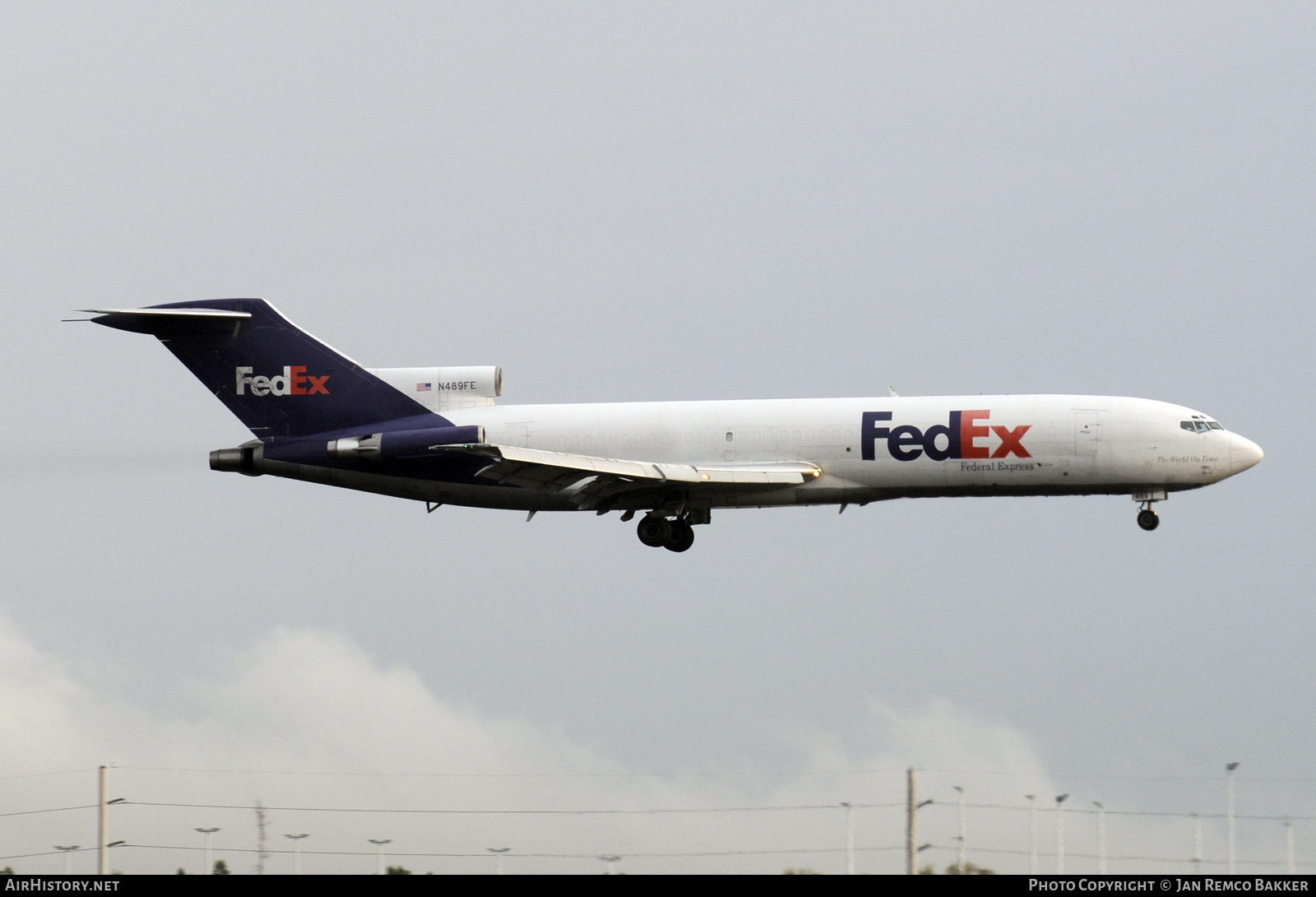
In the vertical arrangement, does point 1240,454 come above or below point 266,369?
below

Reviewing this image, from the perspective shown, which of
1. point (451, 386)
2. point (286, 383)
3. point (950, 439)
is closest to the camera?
point (950, 439)

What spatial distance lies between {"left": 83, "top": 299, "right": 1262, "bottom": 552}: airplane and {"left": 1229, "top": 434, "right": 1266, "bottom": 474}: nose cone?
5 centimetres

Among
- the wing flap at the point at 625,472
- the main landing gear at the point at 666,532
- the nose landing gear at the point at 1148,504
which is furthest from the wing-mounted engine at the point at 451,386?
the nose landing gear at the point at 1148,504

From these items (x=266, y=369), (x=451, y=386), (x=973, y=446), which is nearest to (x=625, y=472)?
(x=451, y=386)

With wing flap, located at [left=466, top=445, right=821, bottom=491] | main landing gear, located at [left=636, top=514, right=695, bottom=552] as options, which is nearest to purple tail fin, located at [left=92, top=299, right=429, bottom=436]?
wing flap, located at [left=466, top=445, right=821, bottom=491]

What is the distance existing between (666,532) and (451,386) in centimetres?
704

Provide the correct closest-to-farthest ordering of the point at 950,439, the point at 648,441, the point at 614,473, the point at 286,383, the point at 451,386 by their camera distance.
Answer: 1. the point at 614,473
2. the point at 950,439
3. the point at 648,441
4. the point at 451,386
5. the point at 286,383

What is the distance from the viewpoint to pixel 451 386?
41.8m

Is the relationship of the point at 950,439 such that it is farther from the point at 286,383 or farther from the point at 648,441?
the point at 286,383

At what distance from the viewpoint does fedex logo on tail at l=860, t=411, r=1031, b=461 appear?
121 feet
